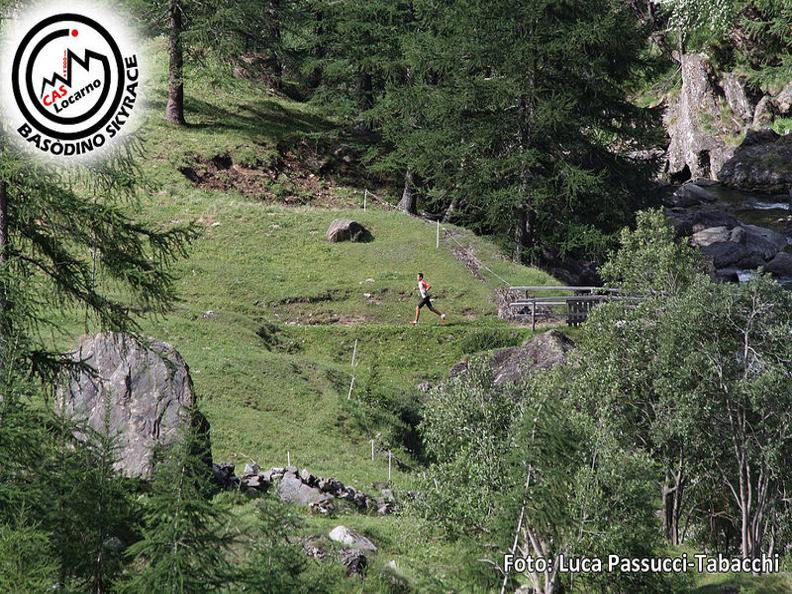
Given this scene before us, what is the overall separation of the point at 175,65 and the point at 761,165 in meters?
40.9

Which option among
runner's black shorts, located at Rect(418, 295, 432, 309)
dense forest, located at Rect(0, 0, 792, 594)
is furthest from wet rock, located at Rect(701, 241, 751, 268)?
runner's black shorts, located at Rect(418, 295, 432, 309)

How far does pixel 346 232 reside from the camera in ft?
141

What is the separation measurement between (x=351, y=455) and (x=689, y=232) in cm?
3681

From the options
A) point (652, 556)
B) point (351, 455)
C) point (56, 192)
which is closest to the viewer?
point (56, 192)

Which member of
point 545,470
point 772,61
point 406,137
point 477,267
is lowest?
point 545,470

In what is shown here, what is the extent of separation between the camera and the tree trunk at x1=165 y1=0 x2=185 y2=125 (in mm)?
50016

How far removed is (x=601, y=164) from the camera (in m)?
45.3

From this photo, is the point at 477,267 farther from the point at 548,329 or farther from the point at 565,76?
the point at 565,76

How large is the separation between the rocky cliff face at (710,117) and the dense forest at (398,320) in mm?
3608

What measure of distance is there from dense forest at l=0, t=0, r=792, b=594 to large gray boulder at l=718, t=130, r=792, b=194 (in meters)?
0.30

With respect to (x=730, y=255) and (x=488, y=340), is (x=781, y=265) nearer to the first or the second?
(x=730, y=255)

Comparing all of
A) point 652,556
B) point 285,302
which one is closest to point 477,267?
point 285,302

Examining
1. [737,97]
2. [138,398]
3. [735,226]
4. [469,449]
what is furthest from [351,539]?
[737,97]

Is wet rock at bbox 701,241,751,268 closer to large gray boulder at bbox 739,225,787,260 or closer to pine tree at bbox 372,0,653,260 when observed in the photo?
large gray boulder at bbox 739,225,787,260
